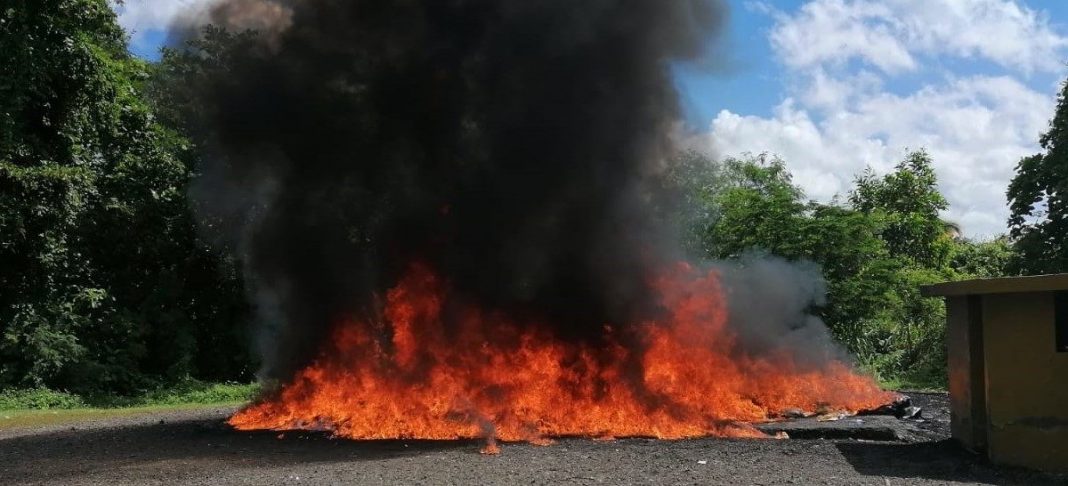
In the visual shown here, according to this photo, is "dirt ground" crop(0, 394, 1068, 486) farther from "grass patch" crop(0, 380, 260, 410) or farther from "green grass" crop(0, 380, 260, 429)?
"grass patch" crop(0, 380, 260, 410)

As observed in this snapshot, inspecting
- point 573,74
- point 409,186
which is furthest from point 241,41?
point 573,74

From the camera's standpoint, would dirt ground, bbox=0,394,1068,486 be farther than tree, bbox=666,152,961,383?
No

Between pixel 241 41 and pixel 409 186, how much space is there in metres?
4.56

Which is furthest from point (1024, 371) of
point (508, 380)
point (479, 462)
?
point (508, 380)

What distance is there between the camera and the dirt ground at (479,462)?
9656 millimetres

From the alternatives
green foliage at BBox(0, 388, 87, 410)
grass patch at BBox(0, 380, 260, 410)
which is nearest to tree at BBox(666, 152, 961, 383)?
grass patch at BBox(0, 380, 260, 410)

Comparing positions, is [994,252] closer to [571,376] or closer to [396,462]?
[571,376]

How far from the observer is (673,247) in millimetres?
17578

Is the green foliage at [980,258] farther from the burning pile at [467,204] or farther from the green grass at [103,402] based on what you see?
the green grass at [103,402]

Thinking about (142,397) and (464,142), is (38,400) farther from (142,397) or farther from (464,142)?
(464,142)

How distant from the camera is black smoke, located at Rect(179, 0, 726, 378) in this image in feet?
50.0

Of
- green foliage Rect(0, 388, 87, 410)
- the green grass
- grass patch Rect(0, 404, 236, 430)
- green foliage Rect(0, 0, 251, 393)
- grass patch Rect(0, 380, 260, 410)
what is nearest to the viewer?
grass patch Rect(0, 404, 236, 430)

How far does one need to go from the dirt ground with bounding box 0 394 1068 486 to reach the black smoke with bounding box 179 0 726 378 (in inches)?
139

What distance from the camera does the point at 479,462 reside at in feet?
35.0
